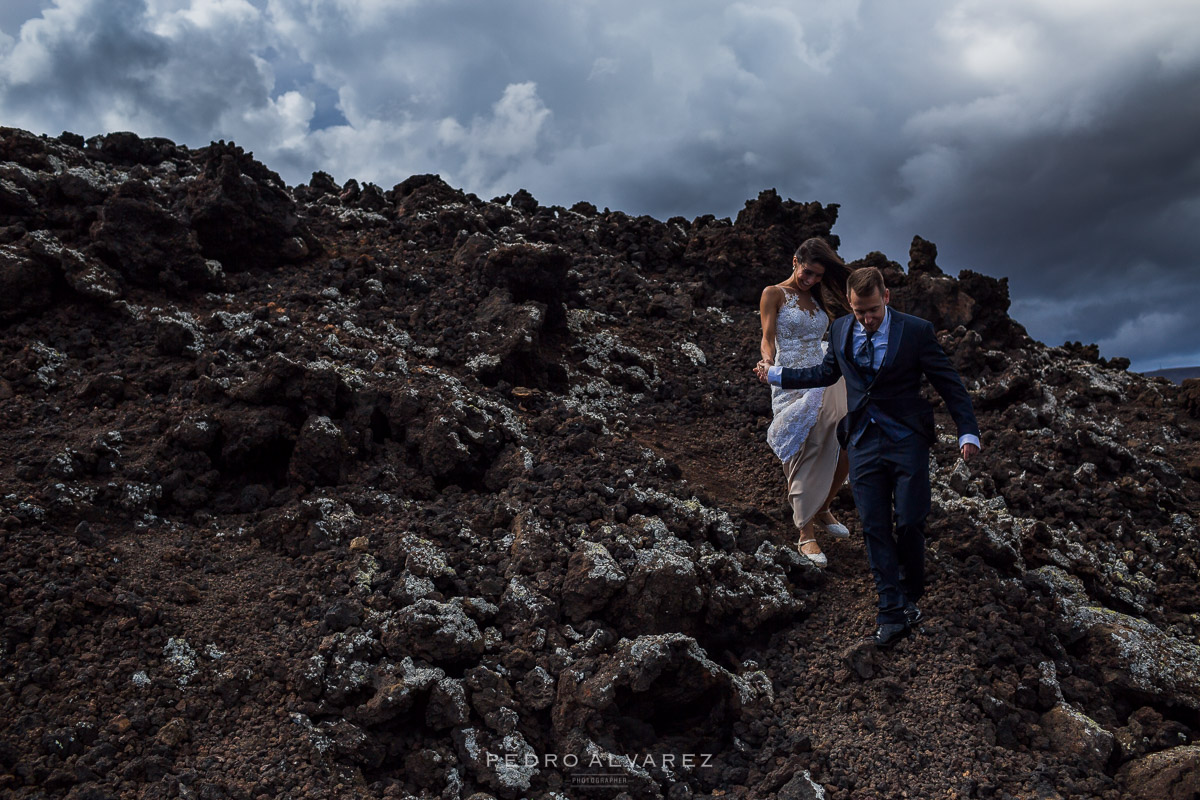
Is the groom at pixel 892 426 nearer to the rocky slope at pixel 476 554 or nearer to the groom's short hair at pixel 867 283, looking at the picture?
the groom's short hair at pixel 867 283

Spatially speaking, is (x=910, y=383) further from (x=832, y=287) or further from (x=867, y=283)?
(x=832, y=287)

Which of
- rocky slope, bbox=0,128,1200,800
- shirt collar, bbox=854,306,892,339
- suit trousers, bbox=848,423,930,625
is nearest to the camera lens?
rocky slope, bbox=0,128,1200,800

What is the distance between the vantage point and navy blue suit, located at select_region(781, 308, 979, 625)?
5.05 meters

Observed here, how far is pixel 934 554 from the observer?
19.4 feet

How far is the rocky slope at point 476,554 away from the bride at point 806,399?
0.46m

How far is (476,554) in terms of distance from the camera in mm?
5551

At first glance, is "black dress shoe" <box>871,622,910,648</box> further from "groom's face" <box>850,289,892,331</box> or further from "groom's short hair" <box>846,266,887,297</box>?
"groom's short hair" <box>846,266,887,297</box>

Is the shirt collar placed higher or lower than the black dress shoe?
higher

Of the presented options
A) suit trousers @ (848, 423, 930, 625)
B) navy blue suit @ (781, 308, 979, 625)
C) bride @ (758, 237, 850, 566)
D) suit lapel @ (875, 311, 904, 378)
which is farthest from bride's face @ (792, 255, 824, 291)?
suit trousers @ (848, 423, 930, 625)

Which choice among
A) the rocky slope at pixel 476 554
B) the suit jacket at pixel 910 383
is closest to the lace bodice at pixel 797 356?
the rocky slope at pixel 476 554

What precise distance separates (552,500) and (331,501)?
1.64m

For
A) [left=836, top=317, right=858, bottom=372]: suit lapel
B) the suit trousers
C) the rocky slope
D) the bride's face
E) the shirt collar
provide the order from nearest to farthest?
1. the rocky slope
2. the suit trousers
3. the shirt collar
4. [left=836, top=317, right=858, bottom=372]: suit lapel
5. the bride's face

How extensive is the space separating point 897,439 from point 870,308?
32.9 inches

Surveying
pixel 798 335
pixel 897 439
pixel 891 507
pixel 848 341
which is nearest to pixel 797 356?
pixel 798 335
